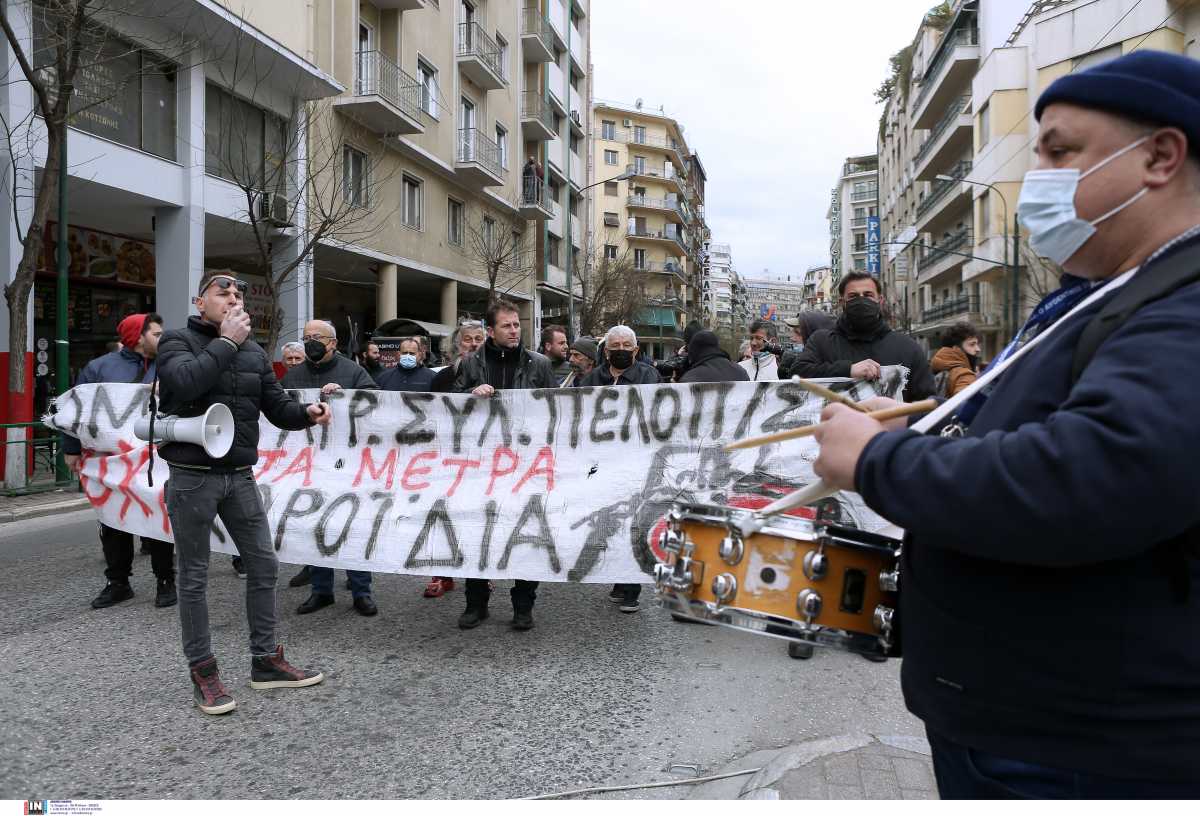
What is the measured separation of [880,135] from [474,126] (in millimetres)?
52325

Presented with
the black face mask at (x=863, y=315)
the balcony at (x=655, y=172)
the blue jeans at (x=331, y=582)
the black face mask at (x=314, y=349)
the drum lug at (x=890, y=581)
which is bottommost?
the blue jeans at (x=331, y=582)

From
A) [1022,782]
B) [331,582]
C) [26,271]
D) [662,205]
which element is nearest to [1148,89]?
[1022,782]

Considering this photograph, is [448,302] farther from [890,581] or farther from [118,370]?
[890,581]

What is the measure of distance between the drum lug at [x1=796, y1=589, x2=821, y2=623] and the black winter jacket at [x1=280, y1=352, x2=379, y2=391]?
525cm

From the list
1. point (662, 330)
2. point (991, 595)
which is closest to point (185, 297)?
point (991, 595)

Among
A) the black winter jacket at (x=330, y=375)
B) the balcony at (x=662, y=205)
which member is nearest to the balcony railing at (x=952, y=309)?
the balcony at (x=662, y=205)

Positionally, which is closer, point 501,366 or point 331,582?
point 331,582

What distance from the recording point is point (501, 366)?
605 cm

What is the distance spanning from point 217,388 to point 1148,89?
13.2 ft

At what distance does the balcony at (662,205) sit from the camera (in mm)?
77750

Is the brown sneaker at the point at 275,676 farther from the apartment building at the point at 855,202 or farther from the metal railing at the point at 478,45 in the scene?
the apartment building at the point at 855,202

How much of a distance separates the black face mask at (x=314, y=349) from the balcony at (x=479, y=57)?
73.6 feet

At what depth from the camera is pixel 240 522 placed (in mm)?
4227

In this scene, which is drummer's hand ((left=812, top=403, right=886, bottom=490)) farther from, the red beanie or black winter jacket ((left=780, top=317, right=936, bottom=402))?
the red beanie
